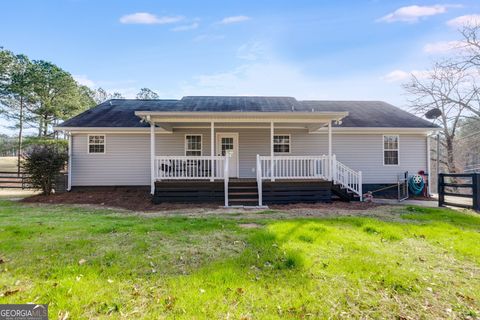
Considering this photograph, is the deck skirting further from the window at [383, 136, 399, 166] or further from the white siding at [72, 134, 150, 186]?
the window at [383, 136, 399, 166]

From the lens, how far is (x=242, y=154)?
12.2 m

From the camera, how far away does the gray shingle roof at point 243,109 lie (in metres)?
11.7

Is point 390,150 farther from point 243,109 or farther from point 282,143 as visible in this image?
point 243,109

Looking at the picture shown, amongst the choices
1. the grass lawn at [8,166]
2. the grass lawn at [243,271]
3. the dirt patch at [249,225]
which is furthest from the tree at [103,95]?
the dirt patch at [249,225]

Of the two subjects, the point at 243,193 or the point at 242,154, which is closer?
the point at 243,193

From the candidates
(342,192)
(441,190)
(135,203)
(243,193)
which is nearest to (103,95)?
(135,203)

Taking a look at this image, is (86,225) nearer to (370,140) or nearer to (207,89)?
(370,140)

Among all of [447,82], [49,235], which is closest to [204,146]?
[49,235]

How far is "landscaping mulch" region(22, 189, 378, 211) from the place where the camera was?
27.7 ft

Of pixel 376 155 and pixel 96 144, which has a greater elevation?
pixel 96 144

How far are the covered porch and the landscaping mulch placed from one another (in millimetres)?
766

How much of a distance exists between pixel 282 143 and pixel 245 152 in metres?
1.80

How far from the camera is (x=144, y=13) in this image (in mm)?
11992

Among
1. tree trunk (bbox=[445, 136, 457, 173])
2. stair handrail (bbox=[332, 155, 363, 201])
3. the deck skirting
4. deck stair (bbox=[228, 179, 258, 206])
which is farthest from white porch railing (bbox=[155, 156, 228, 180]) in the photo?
tree trunk (bbox=[445, 136, 457, 173])
